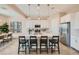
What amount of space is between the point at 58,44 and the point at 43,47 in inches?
16.0

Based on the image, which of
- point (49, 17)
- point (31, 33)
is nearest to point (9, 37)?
point (31, 33)

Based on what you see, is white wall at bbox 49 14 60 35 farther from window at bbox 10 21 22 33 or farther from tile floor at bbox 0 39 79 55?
window at bbox 10 21 22 33

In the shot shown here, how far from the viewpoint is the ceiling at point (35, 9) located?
3230mm

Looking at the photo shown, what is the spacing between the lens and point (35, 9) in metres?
3.49

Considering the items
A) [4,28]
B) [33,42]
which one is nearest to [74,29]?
[33,42]

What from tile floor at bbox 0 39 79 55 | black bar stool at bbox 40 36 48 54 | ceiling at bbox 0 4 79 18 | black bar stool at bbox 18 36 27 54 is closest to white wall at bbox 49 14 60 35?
ceiling at bbox 0 4 79 18

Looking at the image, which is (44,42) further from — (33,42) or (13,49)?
(13,49)

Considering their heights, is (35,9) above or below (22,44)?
above

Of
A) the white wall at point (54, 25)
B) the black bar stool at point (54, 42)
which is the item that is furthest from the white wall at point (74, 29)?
the black bar stool at point (54, 42)

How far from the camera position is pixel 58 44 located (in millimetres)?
3652

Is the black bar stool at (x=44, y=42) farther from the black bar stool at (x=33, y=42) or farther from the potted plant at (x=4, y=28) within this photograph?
the potted plant at (x=4, y=28)

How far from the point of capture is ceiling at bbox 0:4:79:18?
10.6 feet
